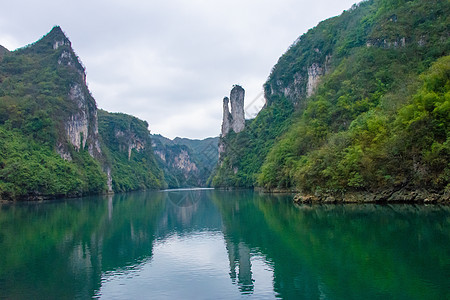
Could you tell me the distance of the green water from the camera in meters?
12.1

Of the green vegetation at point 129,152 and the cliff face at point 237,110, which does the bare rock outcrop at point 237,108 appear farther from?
the green vegetation at point 129,152

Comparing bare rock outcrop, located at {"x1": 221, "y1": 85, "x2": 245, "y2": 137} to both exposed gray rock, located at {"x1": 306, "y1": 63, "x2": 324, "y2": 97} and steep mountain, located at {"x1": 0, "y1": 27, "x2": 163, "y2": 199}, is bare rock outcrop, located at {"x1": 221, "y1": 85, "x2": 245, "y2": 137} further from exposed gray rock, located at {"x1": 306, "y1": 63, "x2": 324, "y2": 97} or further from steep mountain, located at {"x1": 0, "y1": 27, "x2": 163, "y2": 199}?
steep mountain, located at {"x1": 0, "y1": 27, "x2": 163, "y2": 199}

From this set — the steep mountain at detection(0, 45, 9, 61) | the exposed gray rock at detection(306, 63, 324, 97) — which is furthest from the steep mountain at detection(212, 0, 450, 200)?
the steep mountain at detection(0, 45, 9, 61)

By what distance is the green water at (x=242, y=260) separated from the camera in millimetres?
12062

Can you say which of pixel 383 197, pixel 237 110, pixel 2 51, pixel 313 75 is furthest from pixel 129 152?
pixel 383 197

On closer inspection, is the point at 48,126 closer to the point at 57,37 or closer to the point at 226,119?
the point at 57,37

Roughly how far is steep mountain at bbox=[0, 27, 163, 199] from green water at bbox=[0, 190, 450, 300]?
136 ft

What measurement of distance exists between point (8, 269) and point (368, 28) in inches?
3084

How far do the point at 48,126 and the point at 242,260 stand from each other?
7829cm

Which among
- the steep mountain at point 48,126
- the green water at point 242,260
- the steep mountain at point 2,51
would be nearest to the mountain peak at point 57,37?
the steep mountain at point 48,126

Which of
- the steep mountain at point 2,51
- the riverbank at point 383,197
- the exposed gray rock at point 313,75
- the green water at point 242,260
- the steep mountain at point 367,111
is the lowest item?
the green water at point 242,260

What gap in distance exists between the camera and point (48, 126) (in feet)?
273

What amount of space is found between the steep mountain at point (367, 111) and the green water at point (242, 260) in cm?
760

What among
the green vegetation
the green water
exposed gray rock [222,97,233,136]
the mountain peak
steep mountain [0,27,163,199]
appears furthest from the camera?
the green vegetation
